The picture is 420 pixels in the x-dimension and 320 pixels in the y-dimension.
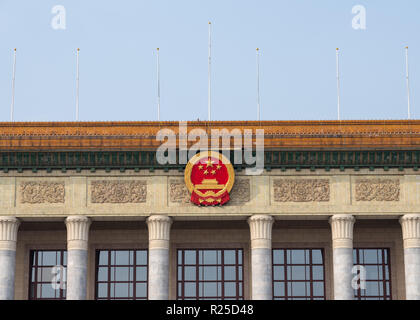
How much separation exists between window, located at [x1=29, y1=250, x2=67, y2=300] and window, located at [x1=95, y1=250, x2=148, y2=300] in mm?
1933

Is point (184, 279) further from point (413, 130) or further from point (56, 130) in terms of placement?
point (413, 130)

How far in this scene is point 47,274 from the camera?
50969 mm

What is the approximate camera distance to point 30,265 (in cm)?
5106

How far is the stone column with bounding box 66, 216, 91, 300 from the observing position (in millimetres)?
46156

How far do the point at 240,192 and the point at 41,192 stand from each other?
393 inches

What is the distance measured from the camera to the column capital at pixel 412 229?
152 ft

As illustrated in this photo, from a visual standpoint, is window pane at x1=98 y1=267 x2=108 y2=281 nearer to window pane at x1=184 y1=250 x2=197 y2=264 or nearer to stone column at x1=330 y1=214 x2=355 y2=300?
window pane at x1=184 y1=250 x2=197 y2=264

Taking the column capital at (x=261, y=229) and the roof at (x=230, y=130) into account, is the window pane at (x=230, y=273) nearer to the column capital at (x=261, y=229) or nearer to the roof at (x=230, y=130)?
the column capital at (x=261, y=229)

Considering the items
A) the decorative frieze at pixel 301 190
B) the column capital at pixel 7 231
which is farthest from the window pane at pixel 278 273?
the column capital at pixel 7 231

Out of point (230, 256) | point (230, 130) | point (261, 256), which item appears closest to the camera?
point (261, 256)

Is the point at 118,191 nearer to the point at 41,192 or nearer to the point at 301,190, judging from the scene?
the point at 41,192

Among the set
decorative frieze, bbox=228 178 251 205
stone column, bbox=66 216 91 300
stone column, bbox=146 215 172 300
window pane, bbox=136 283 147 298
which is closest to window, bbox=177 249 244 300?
window pane, bbox=136 283 147 298

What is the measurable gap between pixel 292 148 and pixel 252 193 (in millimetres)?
3008

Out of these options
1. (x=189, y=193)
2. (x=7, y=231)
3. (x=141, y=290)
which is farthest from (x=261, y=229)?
(x=7, y=231)
